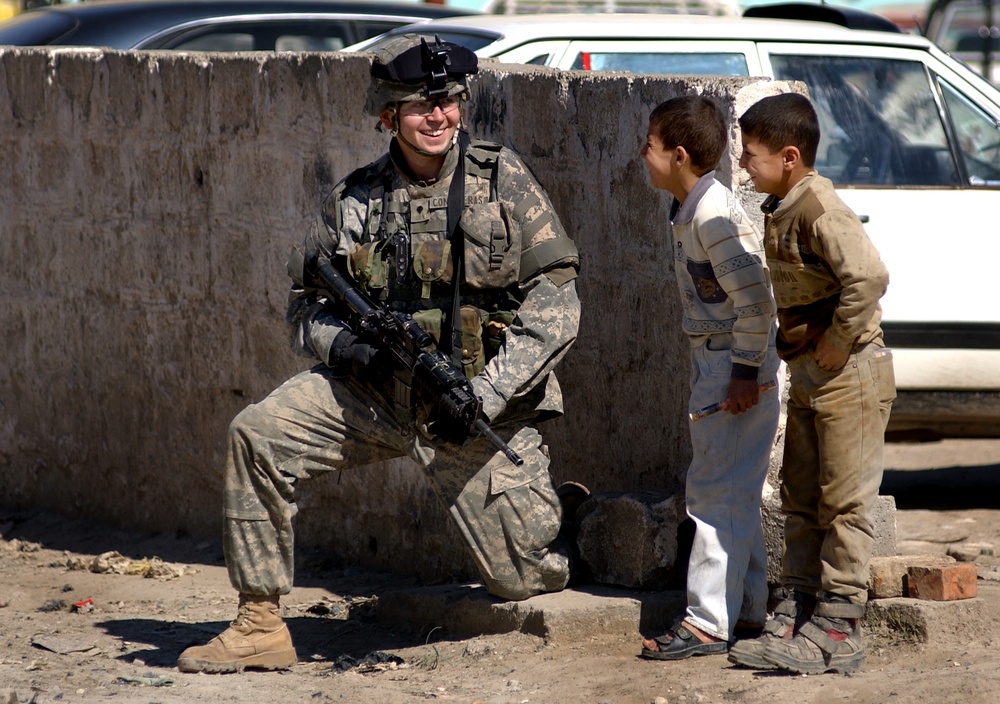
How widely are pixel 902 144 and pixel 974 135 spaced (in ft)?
1.19

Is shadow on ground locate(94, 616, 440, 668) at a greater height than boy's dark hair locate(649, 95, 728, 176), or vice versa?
boy's dark hair locate(649, 95, 728, 176)

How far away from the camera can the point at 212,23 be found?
6445 millimetres

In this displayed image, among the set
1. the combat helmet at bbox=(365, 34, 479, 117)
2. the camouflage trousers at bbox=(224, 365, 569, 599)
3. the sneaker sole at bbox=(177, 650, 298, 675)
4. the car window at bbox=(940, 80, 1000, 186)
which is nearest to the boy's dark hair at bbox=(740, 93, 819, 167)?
the combat helmet at bbox=(365, 34, 479, 117)

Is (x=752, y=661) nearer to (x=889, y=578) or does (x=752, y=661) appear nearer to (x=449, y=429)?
(x=889, y=578)

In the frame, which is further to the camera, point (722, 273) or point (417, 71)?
point (417, 71)

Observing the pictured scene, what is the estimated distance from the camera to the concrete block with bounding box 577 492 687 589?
12.4ft

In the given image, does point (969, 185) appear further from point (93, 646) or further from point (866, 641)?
point (93, 646)

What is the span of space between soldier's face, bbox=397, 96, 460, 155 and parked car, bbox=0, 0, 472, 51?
3.05 meters

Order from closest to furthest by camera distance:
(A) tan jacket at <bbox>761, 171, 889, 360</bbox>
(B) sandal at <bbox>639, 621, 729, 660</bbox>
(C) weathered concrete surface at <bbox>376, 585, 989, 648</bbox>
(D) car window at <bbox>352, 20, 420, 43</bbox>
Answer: (A) tan jacket at <bbox>761, 171, 889, 360</bbox>, (B) sandal at <bbox>639, 621, 729, 660</bbox>, (C) weathered concrete surface at <bbox>376, 585, 989, 648</bbox>, (D) car window at <bbox>352, 20, 420, 43</bbox>

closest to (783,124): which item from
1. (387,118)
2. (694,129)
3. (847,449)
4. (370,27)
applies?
(694,129)

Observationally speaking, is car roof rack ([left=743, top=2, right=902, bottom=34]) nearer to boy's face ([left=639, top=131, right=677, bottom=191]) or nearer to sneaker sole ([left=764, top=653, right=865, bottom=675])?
boy's face ([left=639, top=131, right=677, bottom=191])

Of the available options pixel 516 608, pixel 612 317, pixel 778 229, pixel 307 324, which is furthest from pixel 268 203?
pixel 778 229

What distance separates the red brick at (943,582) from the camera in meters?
3.57

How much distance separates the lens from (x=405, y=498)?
465 centimetres
